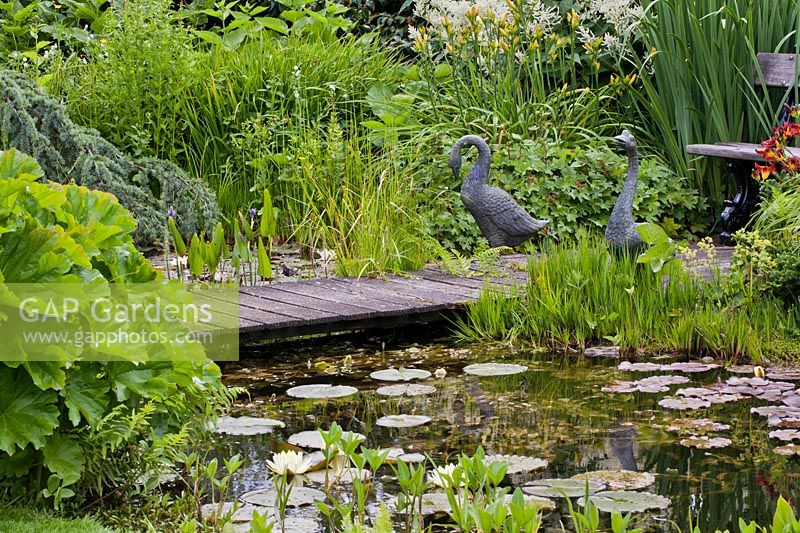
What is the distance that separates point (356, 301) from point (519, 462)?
2.15 m

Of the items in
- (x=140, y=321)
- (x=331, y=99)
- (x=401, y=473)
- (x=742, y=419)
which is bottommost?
(x=742, y=419)

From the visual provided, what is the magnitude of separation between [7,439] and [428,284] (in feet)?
11.5

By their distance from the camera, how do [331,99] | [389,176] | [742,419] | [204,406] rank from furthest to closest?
[331,99]
[389,176]
[742,419]
[204,406]

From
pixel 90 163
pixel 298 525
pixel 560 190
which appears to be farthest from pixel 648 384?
pixel 90 163

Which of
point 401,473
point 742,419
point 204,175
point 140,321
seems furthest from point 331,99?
point 401,473

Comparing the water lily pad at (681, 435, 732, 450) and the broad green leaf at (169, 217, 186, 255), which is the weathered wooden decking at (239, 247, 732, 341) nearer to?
the broad green leaf at (169, 217, 186, 255)

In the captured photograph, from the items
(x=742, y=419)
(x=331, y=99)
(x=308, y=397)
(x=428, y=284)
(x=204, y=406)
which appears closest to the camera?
(x=204, y=406)

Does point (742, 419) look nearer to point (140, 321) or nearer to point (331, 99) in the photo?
point (140, 321)

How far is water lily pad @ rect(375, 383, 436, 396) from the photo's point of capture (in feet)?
14.5

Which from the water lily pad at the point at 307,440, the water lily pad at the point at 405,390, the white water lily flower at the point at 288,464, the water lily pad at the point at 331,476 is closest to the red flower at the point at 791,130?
the water lily pad at the point at 405,390

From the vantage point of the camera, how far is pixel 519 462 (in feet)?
11.5

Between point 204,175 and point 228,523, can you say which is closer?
point 228,523

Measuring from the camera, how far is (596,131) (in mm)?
8414

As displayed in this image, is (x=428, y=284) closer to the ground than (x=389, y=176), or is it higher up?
closer to the ground
